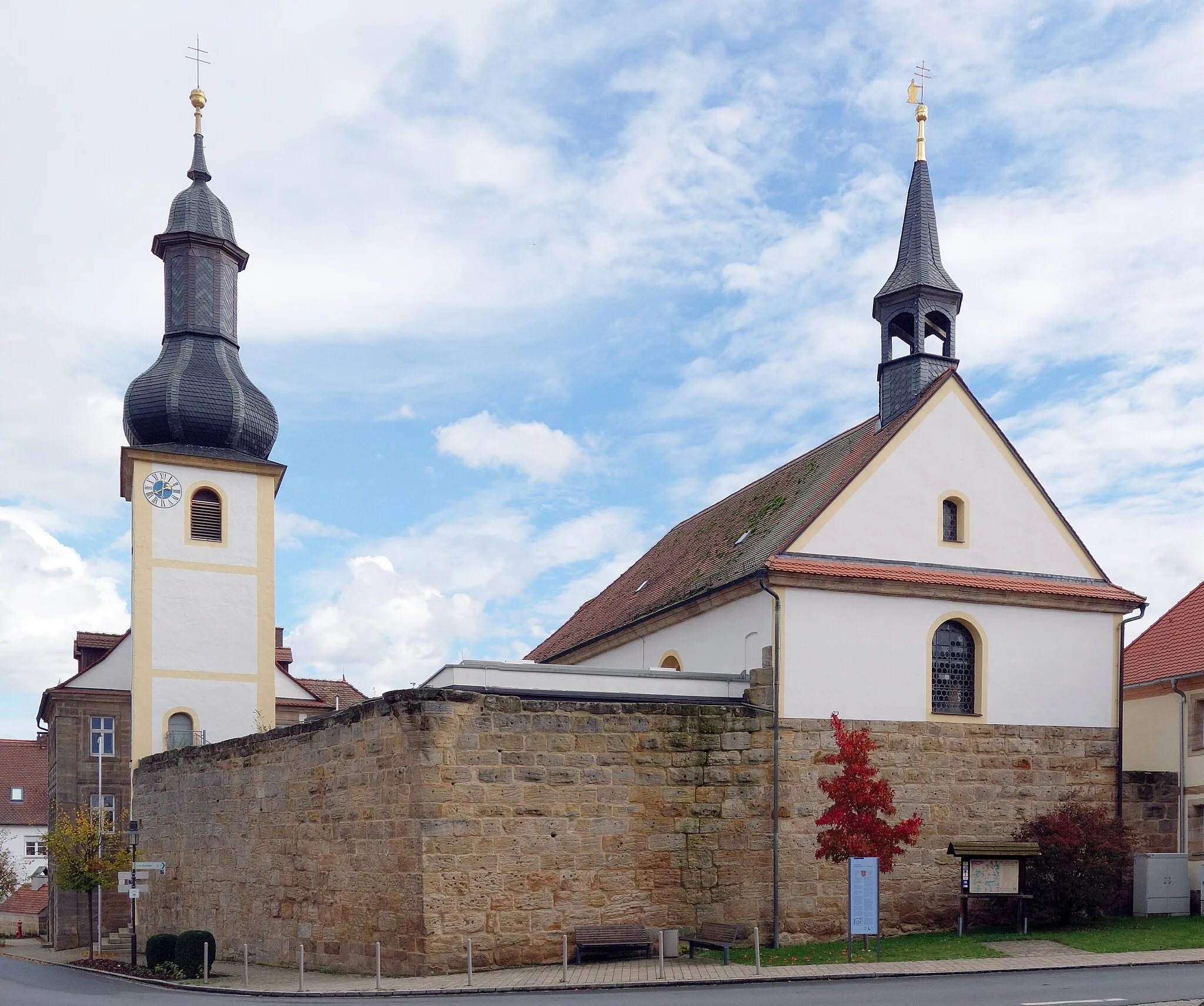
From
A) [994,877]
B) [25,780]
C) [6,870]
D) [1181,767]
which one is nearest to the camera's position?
[994,877]

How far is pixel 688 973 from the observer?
1952 centimetres

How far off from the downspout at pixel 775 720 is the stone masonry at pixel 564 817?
4.4 inches

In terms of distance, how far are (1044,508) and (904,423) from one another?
11.1 ft

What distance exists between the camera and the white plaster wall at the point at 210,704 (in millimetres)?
34312

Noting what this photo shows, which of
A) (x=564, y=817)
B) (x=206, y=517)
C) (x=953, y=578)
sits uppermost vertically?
(x=206, y=517)

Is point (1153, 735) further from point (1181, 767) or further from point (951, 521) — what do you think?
point (951, 521)

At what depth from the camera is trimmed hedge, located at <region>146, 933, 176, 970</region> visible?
24.8 metres

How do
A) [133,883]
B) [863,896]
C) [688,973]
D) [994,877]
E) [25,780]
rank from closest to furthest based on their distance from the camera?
[688,973]
[863,896]
[994,877]
[133,883]
[25,780]

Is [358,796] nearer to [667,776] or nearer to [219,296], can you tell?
[667,776]

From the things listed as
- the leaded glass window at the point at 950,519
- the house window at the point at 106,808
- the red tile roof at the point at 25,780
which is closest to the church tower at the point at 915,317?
the leaded glass window at the point at 950,519

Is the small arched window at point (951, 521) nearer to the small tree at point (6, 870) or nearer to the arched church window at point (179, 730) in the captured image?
the arched church window at point (179, 730)

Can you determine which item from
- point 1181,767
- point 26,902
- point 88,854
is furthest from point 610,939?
point 26,902

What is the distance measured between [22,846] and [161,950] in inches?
1969

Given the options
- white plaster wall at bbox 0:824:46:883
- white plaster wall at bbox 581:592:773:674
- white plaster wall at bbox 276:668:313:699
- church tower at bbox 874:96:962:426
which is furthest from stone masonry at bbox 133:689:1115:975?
white plaster wall at bbox 0:824:46:883
